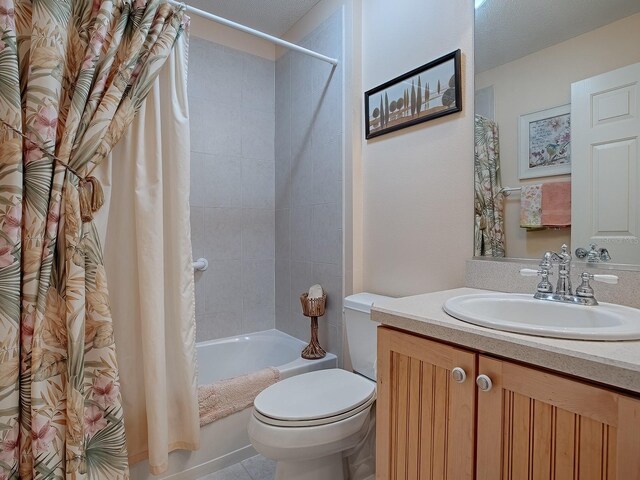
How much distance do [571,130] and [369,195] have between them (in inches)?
36.5

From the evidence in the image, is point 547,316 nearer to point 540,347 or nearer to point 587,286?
point 587,286

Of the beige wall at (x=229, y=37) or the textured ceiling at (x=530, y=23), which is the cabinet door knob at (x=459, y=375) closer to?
the textured ceiling at (x=530, y=23)

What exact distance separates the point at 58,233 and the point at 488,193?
155cm

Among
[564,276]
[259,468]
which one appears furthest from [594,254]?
[259,468]

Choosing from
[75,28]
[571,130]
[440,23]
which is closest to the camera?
[571,130]

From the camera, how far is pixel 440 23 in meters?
1.50

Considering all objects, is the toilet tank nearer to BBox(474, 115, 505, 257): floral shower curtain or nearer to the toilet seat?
the toilet seat

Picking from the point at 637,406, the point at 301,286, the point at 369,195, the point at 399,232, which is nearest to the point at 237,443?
the point at 301,286

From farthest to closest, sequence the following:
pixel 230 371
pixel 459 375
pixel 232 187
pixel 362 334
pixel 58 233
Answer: pixel 232 187 → pixel 230 371 → pixel 362 334 → pixel 58 233 → pixel 459 375

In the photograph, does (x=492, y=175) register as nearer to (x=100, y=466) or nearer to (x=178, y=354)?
(x=178, y=354)

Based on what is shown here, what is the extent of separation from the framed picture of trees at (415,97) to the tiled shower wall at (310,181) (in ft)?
0.76

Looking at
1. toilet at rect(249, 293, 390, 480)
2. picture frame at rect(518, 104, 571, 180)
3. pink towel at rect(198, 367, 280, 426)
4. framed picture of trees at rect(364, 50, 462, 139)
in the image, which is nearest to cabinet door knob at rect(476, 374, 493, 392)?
toilet at rect(249, 293, 390, 480)

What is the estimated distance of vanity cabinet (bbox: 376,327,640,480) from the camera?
0.64 meters

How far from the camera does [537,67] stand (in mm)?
1226
